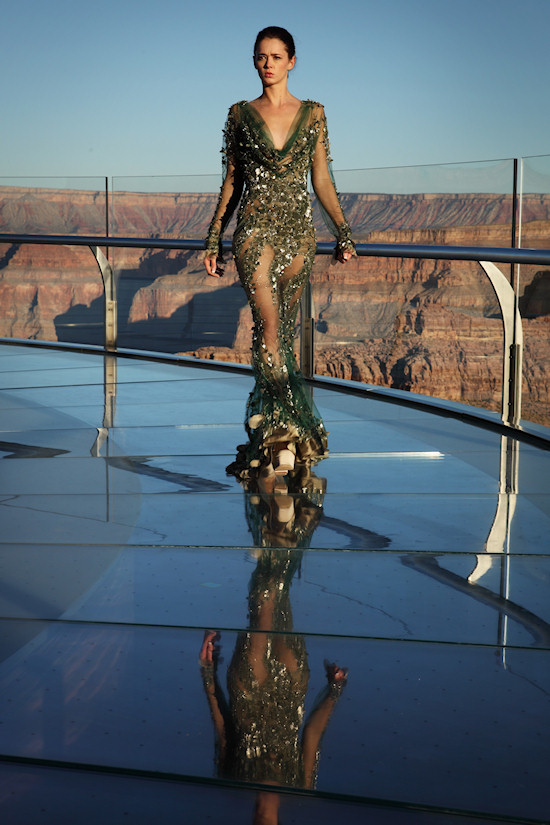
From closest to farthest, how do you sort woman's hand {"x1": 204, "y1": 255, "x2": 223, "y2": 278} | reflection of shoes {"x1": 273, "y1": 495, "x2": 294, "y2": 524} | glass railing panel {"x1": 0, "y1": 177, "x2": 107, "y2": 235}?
reflection of shoes {"x1": 273, "y1": 495, "x2": 294, "y2": 524}, woman's hand {"x1": 204, "y1": 255, "x2": 223, "y2": 278}, glass railing panel {"x1": 0, "y1": 177, "x2": 107, "y2": 235}

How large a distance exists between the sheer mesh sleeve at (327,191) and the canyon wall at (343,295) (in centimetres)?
8

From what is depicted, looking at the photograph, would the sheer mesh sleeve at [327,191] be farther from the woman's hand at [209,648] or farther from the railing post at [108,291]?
the railing post at [108,291]

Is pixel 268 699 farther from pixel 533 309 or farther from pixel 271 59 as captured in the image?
pixel 533 309

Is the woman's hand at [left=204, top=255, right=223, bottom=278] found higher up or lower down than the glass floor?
higher up

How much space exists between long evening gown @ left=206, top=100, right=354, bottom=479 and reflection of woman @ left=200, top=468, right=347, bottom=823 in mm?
1237

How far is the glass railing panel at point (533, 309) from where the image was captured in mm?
4004

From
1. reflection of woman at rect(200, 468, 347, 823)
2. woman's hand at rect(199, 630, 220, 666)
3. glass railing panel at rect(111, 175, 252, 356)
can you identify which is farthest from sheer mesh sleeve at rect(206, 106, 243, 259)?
glass railing panel at rect(111, 175, 252, 356)

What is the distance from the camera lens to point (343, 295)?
21.0ft

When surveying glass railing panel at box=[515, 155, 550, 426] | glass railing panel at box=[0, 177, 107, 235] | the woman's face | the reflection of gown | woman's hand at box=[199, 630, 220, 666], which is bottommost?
the reflection of gown

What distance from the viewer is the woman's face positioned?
10.6 feet

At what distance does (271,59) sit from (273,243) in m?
0.64

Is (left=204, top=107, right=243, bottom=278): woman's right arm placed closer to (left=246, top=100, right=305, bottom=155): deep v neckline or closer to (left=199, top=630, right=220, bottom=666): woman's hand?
(left=246, top=100, right=305, bottom=155): deep v neckline

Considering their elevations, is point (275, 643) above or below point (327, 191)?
below

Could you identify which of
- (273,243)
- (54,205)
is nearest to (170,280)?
(54,205)
